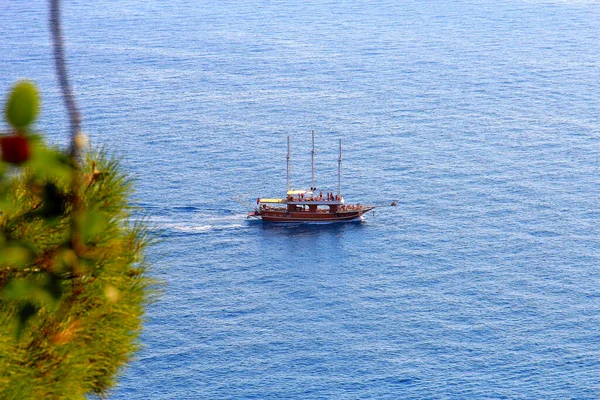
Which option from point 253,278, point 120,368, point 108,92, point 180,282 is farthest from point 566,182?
point 120,368

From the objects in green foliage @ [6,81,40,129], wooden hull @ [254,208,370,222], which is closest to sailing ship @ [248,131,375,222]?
wooden hull @ [254,208,370,222]

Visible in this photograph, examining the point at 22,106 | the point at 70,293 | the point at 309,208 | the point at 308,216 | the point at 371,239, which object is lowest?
the point at 371,239

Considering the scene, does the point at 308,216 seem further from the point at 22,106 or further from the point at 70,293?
the point at 22,106

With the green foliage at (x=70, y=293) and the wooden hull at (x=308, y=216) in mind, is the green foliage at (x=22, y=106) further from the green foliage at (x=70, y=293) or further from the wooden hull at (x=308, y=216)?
the wooden hull at (x=308, y=216)

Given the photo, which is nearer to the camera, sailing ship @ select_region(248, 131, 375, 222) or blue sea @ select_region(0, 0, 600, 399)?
blue sea @ select_region(0, 0, 600, 399)

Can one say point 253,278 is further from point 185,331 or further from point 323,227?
point 323,227

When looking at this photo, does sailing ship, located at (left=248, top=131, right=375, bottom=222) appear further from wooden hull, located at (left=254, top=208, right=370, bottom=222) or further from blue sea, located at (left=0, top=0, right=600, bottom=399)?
blue sea, located at (left=0, top=0, right=600, bottom=399)

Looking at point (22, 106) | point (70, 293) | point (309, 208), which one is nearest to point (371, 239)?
point (309, 208)
